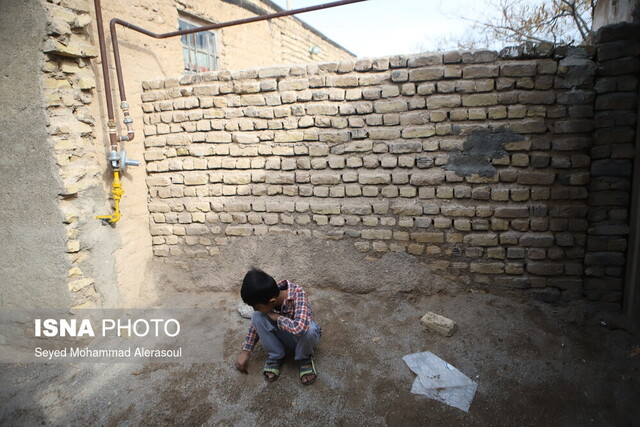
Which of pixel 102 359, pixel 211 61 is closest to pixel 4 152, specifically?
pixel 102 359

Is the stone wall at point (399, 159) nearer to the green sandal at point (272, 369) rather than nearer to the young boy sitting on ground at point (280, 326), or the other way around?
the young boy sitting on ground at point (280, 326)

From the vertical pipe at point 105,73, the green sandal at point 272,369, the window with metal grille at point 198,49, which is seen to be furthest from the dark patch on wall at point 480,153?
the window with metal grille at point 198,49

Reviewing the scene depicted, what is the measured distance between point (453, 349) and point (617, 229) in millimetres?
1707

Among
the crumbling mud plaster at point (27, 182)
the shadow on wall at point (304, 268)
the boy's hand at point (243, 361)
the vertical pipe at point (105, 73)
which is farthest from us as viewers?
the shadow on wall at point (304, 268)

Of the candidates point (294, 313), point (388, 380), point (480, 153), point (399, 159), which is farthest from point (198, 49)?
point (388, 380)

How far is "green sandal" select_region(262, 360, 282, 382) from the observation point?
8.07ft

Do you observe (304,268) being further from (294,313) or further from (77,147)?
(77,147)

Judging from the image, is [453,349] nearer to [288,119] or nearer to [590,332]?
[590,332]

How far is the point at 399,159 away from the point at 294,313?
1663mm

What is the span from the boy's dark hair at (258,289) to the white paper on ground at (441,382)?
121 cm

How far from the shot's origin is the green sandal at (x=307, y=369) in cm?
242

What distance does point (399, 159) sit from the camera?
3.07 meters

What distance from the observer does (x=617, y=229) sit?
2.78m

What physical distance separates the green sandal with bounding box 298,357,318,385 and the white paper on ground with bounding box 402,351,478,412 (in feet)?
2.31
